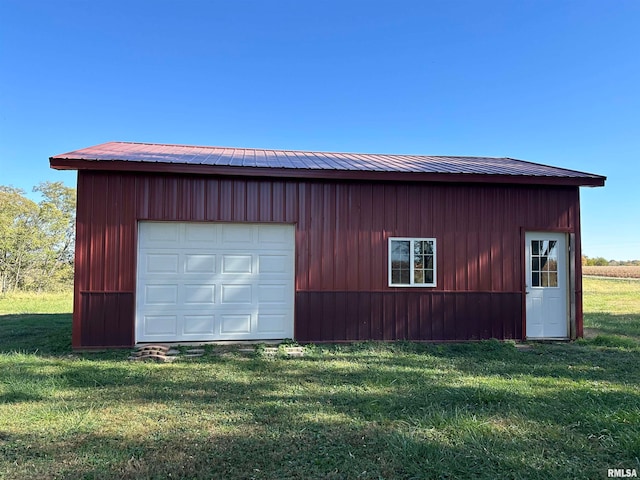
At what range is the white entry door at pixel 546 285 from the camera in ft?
23.9

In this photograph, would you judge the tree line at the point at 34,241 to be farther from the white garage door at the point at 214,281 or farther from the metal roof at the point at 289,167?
the white garage door at the point at 214,281

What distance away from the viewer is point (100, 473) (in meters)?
2.62

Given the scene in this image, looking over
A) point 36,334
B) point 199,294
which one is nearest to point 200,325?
point 199,294

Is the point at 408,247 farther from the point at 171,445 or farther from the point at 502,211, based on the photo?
the point at 171,445

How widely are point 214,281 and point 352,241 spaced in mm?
2573

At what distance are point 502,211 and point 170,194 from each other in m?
6.14

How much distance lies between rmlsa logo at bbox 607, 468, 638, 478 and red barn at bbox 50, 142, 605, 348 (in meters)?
4.24

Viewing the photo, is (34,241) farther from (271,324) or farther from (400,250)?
(400,250)

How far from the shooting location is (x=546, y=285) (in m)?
7.36

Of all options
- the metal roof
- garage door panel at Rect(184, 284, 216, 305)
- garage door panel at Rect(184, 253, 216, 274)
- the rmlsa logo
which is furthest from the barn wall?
the rmlsa logo

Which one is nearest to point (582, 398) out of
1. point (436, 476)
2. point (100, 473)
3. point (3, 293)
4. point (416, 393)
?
point (416, 393)

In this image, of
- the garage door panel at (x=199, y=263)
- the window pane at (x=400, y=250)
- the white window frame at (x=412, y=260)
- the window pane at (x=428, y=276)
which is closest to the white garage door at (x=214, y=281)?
the garage door panel at (x=199, y=263)

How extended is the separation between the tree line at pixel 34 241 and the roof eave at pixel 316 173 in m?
12.9

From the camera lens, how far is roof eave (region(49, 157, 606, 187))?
20.0 ft
